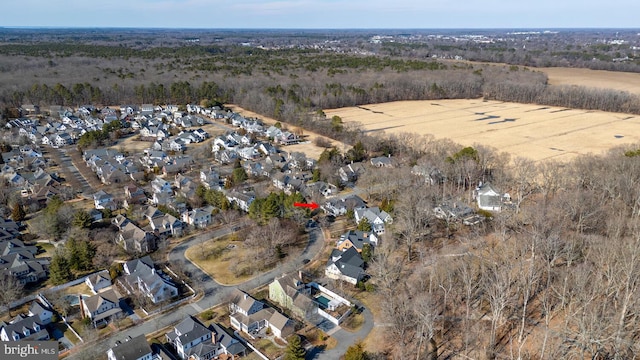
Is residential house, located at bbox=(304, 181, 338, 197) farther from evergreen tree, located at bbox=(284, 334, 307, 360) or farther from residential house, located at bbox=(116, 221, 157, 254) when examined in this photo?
evergreen tree, located at bbox=(284, 334, 307, 360)

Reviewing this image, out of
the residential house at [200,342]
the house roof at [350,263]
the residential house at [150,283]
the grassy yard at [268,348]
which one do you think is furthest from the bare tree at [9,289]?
the house roof at [350,263]

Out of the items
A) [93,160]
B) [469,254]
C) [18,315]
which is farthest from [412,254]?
[93,160]

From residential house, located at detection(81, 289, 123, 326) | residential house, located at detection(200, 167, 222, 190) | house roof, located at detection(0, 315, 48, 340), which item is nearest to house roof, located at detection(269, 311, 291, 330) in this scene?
residential house, located at detection(81, 289, 123, 326)

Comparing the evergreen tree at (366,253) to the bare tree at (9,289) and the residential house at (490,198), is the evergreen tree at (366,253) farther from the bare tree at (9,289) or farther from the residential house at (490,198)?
the bare tree at (9,289)

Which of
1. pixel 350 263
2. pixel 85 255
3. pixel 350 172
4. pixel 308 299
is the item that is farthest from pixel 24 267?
pixel 350 172

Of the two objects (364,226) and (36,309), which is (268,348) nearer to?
(36,309)

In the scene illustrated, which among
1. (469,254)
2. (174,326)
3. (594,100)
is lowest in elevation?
(174,326)

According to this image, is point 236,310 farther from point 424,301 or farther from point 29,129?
point 29,129
